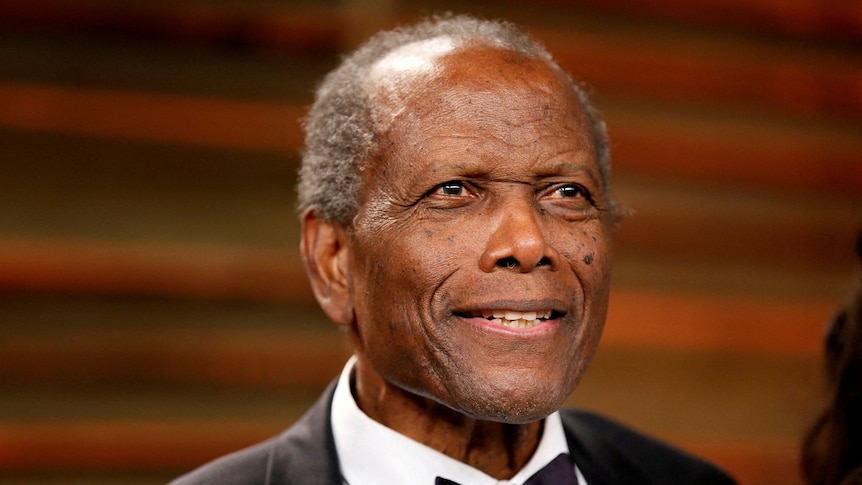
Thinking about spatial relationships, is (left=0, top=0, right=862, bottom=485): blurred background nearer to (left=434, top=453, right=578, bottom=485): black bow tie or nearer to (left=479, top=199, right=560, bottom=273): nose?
(left=434, top=453, right=578, bottom=485): black bow tie

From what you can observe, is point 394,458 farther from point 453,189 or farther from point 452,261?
point 453,189

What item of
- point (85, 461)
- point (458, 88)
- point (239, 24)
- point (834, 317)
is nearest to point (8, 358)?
point (85, 461)

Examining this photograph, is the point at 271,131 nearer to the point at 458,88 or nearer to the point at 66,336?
the point at 66,336

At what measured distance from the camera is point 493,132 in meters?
1.88

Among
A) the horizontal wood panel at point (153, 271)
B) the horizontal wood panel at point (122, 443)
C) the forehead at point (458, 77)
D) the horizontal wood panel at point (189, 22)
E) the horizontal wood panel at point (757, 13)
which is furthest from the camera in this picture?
the horizontal wood panel at point (757, 13)

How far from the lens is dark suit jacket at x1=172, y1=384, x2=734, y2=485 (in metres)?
2.03

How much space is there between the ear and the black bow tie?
471 millimetres

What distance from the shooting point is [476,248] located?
184 cm

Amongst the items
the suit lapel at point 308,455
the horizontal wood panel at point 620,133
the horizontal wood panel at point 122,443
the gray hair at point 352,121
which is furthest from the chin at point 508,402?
the horizontal wood panel at point 620,133

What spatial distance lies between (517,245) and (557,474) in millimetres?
487

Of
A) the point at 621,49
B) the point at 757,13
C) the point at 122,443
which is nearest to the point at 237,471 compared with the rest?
the point at 122,443

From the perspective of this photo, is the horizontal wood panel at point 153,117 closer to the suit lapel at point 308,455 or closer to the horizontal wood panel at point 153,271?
the horizontal wood panel at point 153,271

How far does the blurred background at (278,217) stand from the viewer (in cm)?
379

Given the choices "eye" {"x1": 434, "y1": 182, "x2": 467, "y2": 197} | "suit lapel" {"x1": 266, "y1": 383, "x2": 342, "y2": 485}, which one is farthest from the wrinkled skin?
"suit lapel" {"x1": 266, "y1": 383, "x2": 342, "y2": 485}
